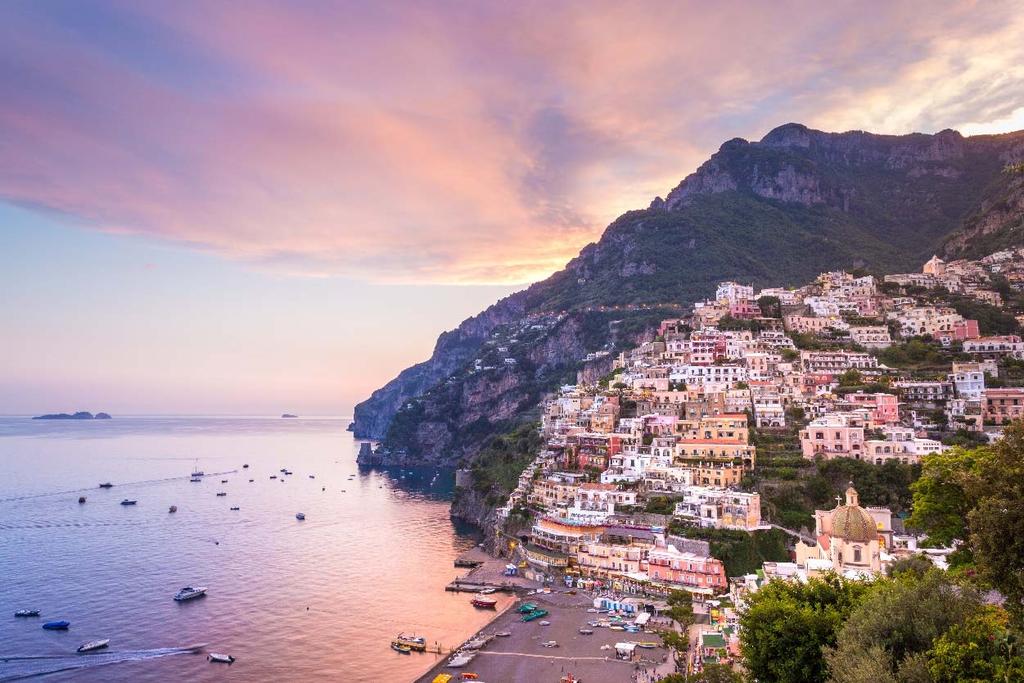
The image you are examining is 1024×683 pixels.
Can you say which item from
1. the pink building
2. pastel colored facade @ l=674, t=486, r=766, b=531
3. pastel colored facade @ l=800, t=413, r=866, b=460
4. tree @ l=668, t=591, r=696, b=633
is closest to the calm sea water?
tree @ l=668, t=591, r=696, b=633

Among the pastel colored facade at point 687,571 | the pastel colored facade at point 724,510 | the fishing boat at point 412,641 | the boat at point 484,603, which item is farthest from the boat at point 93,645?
the pastel colored facade at point 724,510

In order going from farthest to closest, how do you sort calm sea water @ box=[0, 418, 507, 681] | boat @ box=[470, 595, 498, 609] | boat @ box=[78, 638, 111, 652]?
boat @ box=[470, 595, 498, 609] < boat @ box=[78, 638, 111, 652] < calm sea water @ box=[0, 418, 507, 681]

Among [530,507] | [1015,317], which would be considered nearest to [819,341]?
[1015,317]

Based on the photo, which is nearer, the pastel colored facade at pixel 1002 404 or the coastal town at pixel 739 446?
the coastal town at pixel 739 446

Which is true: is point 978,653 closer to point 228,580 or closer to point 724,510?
point 724,510

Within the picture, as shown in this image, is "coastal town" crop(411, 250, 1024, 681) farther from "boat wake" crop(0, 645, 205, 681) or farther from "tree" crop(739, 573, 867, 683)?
"boat wake" crop(0, 645, 205, 681)

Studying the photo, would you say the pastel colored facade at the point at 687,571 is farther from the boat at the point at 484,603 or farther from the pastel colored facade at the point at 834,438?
the pastel colored facade at the point at 834,438

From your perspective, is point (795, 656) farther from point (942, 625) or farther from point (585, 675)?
point (585, 675)

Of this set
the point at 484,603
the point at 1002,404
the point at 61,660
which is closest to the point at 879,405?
the point at 1002,404
